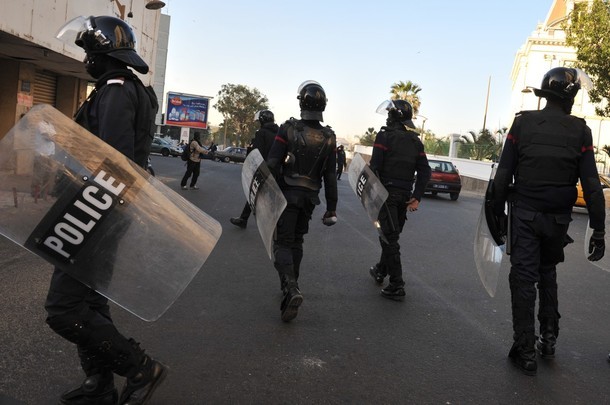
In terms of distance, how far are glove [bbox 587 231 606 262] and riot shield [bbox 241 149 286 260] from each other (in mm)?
Answer: 2113

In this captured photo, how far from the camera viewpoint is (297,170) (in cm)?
425

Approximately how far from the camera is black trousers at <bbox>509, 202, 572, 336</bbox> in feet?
11.3

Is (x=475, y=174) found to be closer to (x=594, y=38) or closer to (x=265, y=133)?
(x=594, y=38)

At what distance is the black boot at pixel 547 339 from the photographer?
3.61 meters

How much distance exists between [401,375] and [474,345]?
90cm

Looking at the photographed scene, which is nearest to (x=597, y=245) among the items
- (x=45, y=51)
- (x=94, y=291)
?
(x=94, y=291)

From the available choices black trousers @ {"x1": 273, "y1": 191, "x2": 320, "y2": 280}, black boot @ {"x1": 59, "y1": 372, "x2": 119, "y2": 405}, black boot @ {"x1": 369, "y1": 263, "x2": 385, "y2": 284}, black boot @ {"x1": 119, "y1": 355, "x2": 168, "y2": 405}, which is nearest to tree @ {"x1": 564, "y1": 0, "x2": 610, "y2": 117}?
black boot @ {"x1": 369, "y1": 263, "x2": 385, "y2": 284}

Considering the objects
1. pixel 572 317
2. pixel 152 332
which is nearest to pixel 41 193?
pixel 152 332

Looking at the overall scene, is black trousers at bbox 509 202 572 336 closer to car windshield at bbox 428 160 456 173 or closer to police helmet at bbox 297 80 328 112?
police helmet at bbox 297 80 328 112

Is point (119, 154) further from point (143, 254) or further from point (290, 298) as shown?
point (290, 298)

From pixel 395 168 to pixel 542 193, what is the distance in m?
1.74

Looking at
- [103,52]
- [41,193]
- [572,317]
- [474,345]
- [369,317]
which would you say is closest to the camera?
[41,193]

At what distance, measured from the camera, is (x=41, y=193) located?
2125 mm

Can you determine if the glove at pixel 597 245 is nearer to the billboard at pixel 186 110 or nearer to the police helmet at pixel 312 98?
the police helmet at pixel 312 98
